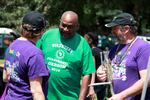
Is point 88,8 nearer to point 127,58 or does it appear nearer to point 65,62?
point 65,62

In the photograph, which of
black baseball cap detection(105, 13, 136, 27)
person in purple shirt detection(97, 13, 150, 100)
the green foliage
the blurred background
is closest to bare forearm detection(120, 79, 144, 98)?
person in purple shirt detection(97, 13, 150, 100)

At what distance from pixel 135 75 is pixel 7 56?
1203mm

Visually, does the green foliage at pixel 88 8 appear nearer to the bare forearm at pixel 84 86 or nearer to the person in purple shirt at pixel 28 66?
the bare forearm at pixel 84 86

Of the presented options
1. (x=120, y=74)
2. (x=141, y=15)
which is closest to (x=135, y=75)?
(x=120, y=74)

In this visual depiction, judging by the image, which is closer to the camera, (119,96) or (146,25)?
(119,96)

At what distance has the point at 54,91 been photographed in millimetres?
5805

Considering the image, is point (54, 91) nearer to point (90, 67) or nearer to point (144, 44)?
point (90, 67)

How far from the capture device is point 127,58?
4891 mm

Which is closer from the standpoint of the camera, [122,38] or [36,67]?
[36,67]

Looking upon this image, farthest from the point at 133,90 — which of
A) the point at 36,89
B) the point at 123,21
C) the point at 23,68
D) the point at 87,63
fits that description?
the point at 87,63

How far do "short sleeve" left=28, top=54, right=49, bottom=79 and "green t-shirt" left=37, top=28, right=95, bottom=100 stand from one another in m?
1.22

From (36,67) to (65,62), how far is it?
4.23 ft

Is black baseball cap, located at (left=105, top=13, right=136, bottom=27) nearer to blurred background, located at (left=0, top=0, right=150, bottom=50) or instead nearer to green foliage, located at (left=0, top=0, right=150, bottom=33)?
blurred background, located at (left=0, top=0, right=150, bottom=50)

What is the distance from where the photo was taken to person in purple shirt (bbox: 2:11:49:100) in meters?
4.45
